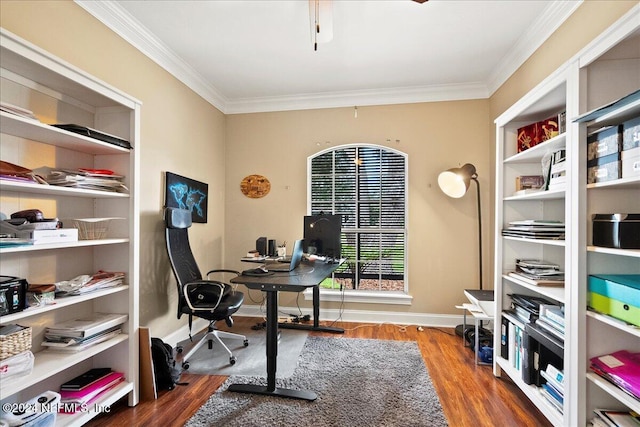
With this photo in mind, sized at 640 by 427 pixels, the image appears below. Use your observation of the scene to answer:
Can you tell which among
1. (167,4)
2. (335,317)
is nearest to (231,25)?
(167,4)

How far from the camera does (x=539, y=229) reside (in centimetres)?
193

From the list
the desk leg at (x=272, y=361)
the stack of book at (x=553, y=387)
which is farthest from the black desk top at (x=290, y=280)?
the stack of book at (x=553, y=387)

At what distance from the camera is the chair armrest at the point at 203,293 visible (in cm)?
251

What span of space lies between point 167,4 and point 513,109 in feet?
8.90

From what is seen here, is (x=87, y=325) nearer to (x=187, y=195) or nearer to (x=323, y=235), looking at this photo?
(x=187, y=195)

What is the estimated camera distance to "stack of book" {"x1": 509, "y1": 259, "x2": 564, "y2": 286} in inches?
75.2

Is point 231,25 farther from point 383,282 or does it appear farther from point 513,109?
point 383,282

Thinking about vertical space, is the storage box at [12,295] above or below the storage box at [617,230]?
below

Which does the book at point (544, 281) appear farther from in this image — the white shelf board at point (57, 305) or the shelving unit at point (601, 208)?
the white shelf board at point (57, 305)

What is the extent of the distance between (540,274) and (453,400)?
108 cm

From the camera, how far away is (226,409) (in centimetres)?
191

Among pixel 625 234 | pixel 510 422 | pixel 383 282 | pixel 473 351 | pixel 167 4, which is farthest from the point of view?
pixel 383 282

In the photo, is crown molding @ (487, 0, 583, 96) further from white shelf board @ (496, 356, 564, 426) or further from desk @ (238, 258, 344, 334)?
desk @ (238, 258, 344, 334)

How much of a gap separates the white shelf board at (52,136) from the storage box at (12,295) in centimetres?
75
